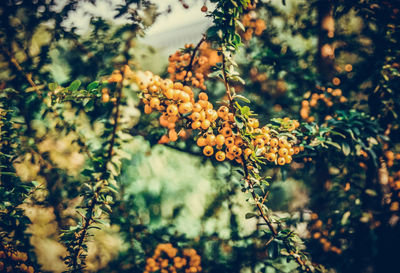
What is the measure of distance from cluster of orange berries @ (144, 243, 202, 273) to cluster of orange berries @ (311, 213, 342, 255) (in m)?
1.43

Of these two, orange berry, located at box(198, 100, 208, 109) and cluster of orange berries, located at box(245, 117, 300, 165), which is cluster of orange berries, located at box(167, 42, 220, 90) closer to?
orange berry, located at box(198, 100, 208, 109)

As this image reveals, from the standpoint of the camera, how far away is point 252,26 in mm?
2605

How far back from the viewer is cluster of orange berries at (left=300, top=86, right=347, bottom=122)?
7.73 ft

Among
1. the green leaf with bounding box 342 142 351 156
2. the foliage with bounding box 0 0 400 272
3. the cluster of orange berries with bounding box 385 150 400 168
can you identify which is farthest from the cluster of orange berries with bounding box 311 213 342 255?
the green leaf with bounding box 342 142 351 156

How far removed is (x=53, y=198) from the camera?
6.43 ft

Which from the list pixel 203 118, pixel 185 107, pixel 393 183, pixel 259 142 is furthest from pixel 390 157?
pixel 185 107

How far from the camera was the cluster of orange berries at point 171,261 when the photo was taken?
1996 millimetres

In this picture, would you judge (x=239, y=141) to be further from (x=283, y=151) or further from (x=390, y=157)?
(x=390, y=157)

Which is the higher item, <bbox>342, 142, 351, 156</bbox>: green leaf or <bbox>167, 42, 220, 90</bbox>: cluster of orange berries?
<bbox>167, 42, 220, 90</bbox>: cluster of orange berries

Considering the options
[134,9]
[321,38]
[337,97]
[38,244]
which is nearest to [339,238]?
[337,97]

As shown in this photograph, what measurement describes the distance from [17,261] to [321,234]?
2.87 metres

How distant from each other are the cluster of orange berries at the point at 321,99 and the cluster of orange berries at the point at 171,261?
1973mm

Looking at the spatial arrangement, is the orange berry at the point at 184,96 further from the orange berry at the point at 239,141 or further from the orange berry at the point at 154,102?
the orange berry at the point at 239,141

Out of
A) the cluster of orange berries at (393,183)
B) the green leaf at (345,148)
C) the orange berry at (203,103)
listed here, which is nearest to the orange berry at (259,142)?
the orange berry at (203,103)
